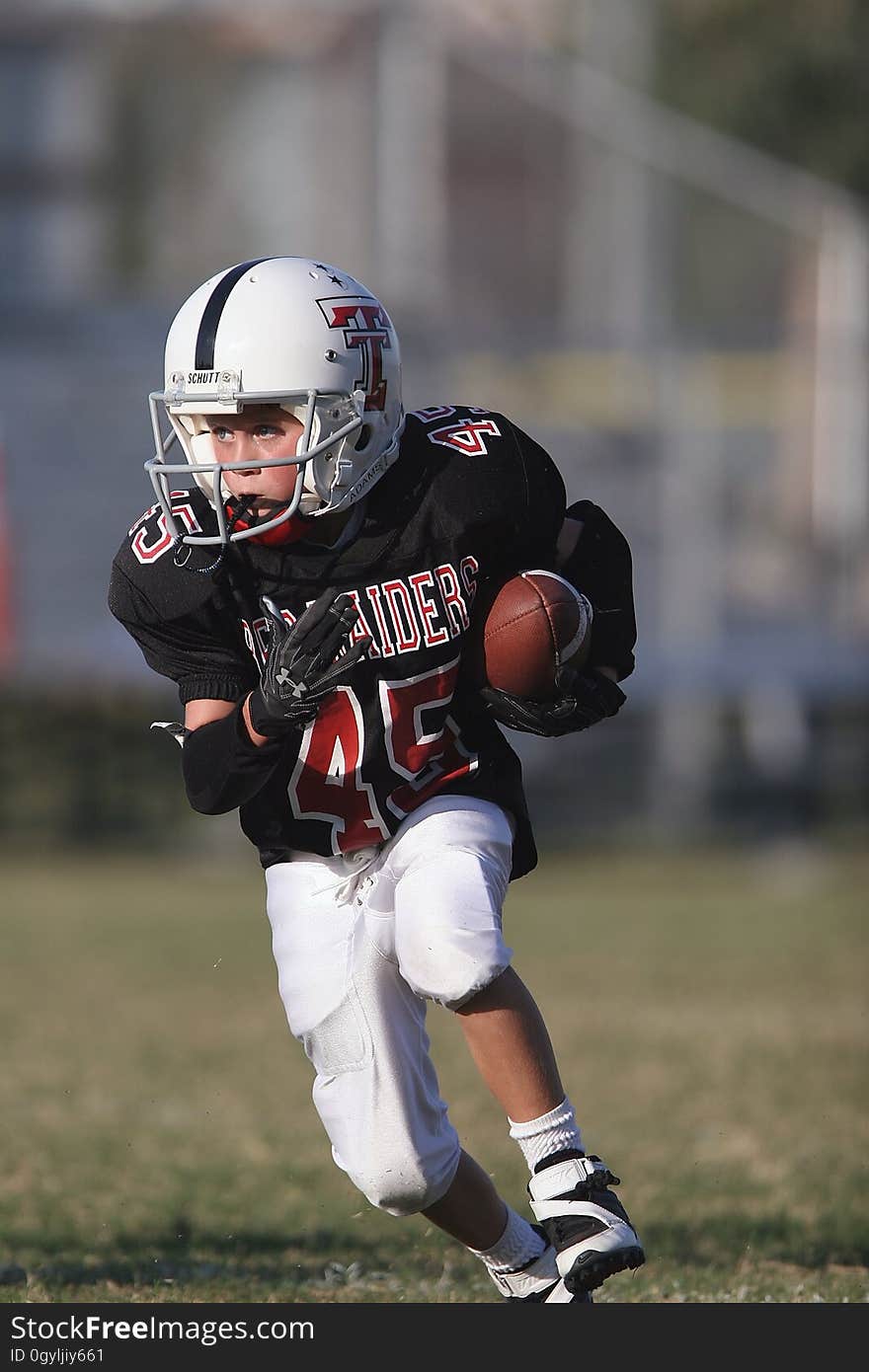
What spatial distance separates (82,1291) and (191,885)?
9430 millimetres

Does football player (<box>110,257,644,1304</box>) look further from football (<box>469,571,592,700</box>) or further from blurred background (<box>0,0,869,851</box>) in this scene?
blurred background (<box>0,0,869,851</box>)

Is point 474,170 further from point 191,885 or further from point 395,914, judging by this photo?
point 395,914

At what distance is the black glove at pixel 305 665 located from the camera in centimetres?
338

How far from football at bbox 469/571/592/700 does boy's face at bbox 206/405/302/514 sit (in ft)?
1.48

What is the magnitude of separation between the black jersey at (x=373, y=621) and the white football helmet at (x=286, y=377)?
0.09m

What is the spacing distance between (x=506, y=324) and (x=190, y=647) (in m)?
11.0

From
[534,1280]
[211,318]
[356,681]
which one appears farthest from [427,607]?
[534,1280]

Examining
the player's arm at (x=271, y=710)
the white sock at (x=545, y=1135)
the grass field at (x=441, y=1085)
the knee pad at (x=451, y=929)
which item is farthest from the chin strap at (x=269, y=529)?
the grass field at (x=441, y=1085)

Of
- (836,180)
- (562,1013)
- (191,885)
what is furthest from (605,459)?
(836,180)

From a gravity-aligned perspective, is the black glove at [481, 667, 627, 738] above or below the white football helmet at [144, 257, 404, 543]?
below

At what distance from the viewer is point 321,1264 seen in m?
4.32

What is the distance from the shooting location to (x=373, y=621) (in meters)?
3.64

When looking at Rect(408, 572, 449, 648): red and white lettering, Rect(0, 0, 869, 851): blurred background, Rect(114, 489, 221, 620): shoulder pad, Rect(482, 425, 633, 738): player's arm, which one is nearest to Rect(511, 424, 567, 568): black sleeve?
Rect(482, 425, 633, 738): player's arm

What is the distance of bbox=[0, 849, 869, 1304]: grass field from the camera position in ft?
14.1
